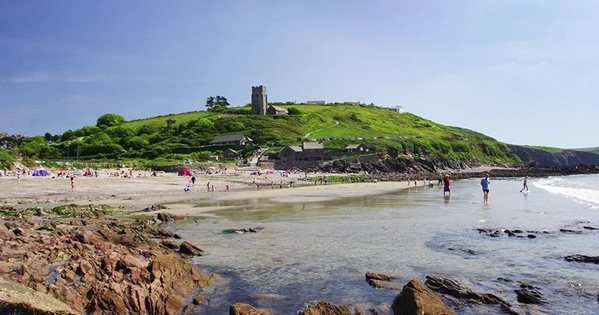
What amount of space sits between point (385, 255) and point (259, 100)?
5974 inches

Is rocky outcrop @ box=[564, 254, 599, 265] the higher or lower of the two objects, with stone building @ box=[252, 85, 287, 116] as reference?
lower

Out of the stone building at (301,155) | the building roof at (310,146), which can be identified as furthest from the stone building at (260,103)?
the stone building at (301,155)

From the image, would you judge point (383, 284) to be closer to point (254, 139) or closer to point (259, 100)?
point (254, 139)

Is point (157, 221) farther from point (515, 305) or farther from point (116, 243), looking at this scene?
point (515, 305)

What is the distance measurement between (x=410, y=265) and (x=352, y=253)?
2.93 meters

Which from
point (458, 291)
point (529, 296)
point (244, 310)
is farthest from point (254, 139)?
point (244, 310)

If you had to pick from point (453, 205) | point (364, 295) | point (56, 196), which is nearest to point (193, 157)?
point (56, 196)

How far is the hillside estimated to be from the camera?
121 m

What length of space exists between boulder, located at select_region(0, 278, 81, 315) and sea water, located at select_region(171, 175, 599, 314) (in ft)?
12.5

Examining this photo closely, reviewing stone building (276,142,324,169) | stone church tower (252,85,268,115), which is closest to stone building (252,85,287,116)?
stone church tower (252,85,268,115)

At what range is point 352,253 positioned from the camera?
18953mm

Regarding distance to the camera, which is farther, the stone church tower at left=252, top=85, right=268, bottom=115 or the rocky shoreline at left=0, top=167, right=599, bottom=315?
the stone church tower at left=252, top=85, right=268, bottom=115

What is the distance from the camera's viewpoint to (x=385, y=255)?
1853cm

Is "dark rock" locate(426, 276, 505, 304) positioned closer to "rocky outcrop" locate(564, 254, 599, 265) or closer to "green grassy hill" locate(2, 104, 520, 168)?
"rocky outcrop" locate(564, 254, 599, 265)
